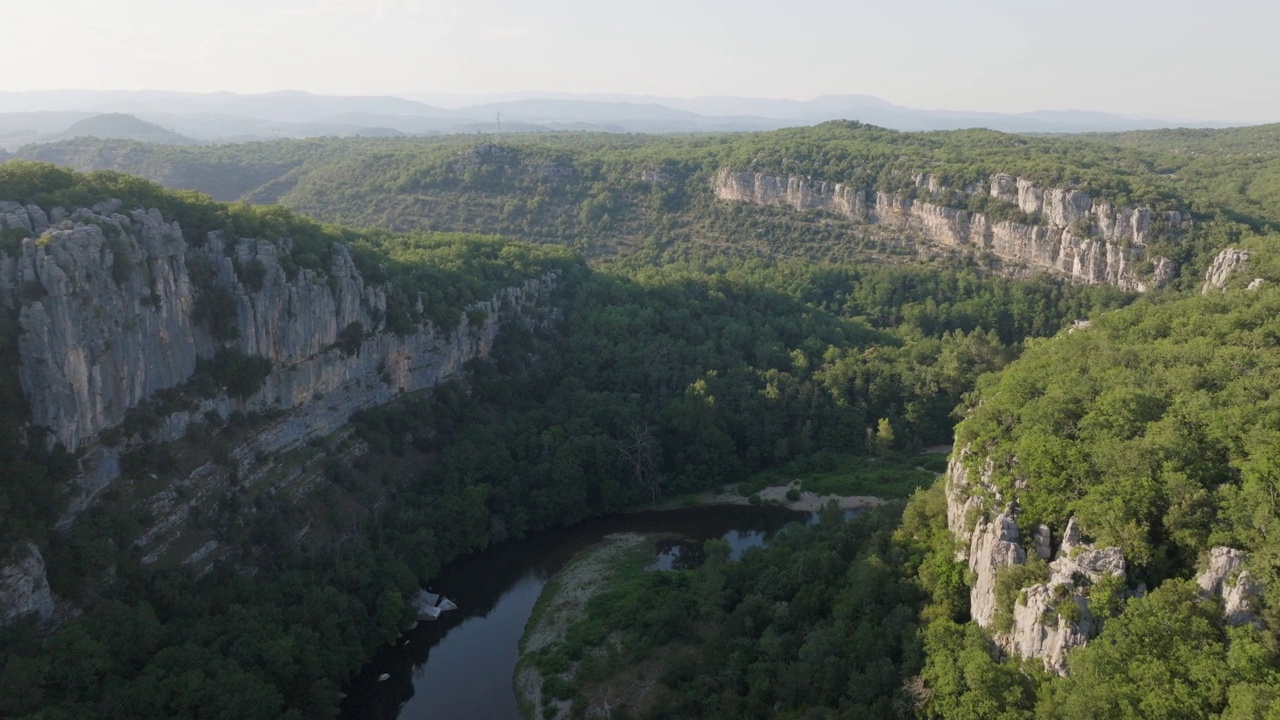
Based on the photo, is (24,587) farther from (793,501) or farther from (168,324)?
(793,501)

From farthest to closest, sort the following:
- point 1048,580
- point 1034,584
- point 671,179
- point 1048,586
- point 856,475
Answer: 1. point 671,179
2. point 856,475
3. point 1034,584
4. point 1048,580
5. point 1048,586

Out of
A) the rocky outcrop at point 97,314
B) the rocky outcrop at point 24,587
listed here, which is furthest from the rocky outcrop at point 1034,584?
the rocky outcrop at point 97,314

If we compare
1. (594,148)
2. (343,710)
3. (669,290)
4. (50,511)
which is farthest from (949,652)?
(594,148)

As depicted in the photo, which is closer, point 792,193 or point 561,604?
point 561,604

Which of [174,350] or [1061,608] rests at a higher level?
[174,350]

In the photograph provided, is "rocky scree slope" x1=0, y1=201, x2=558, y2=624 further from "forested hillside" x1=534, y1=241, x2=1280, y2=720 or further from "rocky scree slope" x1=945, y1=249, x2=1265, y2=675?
"rocky scree slope" x1=945, y1=249, x2=1265, y2=675

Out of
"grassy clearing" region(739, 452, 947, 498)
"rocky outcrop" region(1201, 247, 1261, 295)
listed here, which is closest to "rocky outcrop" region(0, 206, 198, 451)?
"grassy clearing" region(739, 452, 947, 498)

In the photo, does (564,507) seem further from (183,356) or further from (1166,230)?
(1166,230)

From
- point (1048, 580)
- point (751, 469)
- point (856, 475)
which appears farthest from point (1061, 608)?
point (751, 469)
